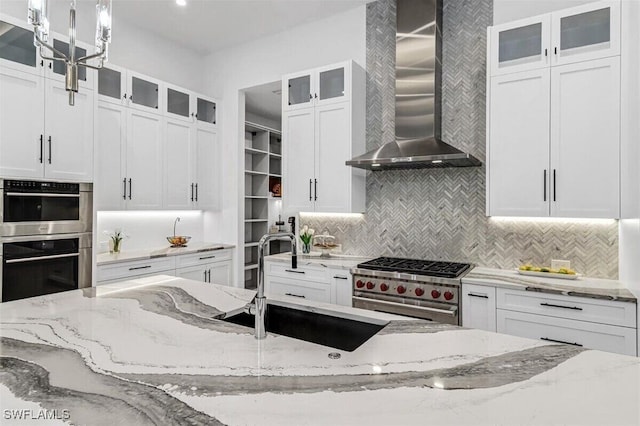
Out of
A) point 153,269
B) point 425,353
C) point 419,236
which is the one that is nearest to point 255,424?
point 425,353

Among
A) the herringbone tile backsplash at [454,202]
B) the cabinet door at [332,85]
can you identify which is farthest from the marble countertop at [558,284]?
the cabinet door at [332,85]

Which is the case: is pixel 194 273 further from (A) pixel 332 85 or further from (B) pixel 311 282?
(A) pixel 332 85

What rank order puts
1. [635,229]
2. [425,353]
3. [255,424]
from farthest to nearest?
[635,229], [425,353], [255,424]

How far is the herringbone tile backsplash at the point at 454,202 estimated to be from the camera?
2785mm

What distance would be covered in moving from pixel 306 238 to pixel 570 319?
2.25 m

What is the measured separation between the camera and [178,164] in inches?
161

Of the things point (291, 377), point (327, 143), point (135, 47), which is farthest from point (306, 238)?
point (135, 47)

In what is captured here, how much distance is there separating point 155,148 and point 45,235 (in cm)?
140

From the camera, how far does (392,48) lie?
348 cm

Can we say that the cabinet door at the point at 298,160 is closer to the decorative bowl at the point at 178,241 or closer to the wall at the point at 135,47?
the decorative bowl at the point at 178,241

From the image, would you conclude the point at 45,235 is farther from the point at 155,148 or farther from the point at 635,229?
the point at 635,229

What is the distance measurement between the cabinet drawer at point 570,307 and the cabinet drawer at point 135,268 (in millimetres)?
3064
